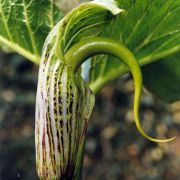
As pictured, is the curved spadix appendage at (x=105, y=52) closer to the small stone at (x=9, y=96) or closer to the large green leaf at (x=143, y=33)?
the large green leaf at (x=143, y=33)

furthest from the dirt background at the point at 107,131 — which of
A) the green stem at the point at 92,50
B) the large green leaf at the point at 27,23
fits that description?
the green stem at the point at 92,50

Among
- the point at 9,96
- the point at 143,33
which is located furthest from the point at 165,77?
the point at 9,96

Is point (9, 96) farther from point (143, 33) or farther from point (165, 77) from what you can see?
point (143, 33)

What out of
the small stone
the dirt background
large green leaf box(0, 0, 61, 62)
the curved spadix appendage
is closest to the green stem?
the curved spadix appendage

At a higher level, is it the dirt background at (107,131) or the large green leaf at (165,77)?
the large green leaf at (165,77)

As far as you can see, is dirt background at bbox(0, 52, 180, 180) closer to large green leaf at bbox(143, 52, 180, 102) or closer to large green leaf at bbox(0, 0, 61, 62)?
large green leaf at bbox(143, 52, 180, 102)
